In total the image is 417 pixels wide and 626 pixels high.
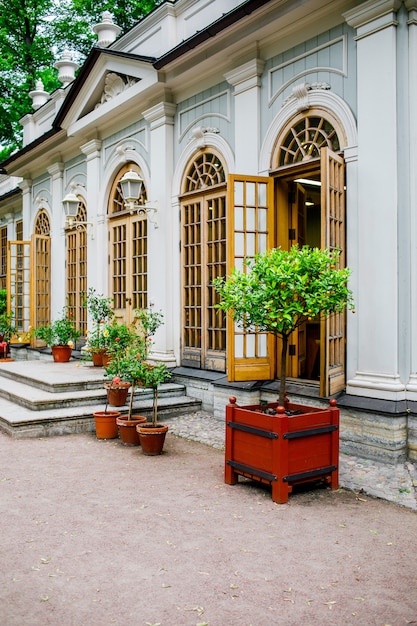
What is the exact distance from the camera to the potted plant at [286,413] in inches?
193

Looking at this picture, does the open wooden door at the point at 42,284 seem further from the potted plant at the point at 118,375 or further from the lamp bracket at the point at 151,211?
the potted plant at the point at 118,375

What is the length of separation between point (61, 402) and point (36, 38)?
17.5 m

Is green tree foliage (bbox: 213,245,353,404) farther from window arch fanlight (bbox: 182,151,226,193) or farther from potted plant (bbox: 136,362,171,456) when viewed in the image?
window arch fanlight (bbox: 182,151,226,193)

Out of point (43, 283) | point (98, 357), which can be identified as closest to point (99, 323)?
point (98, 357)

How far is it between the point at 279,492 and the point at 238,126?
17.3ft

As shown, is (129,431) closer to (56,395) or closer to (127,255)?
(56,395)

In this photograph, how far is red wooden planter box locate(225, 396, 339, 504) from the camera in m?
4.86

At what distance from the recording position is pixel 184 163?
9.36m

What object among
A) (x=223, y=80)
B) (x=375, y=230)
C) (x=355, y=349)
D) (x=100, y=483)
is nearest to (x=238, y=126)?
(x=223, y=80)

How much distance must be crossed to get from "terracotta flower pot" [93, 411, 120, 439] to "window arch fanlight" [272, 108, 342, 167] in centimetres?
385

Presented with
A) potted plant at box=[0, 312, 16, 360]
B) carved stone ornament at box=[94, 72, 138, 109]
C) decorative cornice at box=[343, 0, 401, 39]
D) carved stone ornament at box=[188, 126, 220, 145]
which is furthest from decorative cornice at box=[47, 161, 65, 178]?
decorative cornice at box=[343, 0, 401, 39]

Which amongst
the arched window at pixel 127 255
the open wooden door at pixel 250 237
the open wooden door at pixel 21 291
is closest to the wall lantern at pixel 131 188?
the arched window at pixel 127 255

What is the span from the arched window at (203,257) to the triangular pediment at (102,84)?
6.10 ft

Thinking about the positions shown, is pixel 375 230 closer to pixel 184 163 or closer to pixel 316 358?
pixel 316 358
